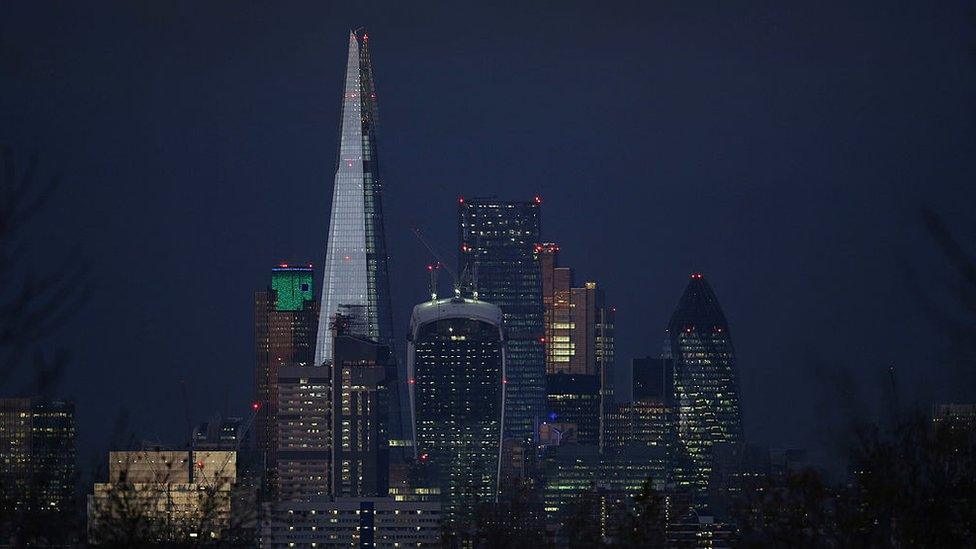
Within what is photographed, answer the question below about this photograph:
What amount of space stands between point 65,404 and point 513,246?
327ft

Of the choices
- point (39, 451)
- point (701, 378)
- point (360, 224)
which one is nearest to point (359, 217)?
point (360, 224)

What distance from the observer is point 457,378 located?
453 feet

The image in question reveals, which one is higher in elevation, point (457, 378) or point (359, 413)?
point (457, 378)

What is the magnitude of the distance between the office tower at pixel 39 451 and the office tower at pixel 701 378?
67.6m

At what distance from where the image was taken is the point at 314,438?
11669 centimetres

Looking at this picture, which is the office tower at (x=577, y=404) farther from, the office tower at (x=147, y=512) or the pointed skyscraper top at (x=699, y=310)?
the office tower at (x=147, y=512)

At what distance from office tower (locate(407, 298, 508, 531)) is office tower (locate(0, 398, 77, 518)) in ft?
266

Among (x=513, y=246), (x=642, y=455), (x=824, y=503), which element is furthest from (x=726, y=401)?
(x=824, y=503)

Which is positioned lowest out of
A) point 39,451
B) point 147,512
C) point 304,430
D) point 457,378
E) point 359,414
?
point 147,512

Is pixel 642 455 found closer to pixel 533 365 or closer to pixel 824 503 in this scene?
pixel 533 365

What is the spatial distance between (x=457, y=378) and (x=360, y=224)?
12.0m

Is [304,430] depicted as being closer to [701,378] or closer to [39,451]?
[701,378]

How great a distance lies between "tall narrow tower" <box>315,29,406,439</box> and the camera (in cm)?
13612

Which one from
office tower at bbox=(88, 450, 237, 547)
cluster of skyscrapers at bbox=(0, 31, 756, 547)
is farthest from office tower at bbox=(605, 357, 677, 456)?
office tower at bbox=(88, 450, 237, 547)
